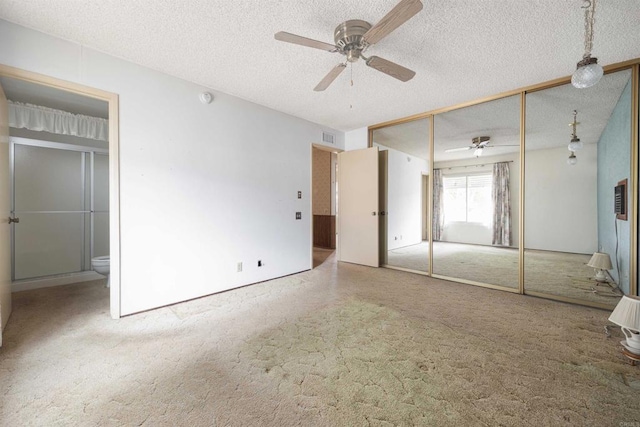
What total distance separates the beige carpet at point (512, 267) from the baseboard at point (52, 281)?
488cm

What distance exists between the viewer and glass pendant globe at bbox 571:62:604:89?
5.22 feet

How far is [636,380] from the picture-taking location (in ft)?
5.21

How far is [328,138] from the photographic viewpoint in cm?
468

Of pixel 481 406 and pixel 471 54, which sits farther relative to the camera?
pixel 471 54

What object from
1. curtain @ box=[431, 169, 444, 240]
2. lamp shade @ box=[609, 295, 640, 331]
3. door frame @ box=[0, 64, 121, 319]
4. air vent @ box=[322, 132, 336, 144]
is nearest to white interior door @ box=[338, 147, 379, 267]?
air vent @ box=[322, 132, 336, 144]

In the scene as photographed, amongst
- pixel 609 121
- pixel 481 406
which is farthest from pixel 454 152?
pixel 481 406

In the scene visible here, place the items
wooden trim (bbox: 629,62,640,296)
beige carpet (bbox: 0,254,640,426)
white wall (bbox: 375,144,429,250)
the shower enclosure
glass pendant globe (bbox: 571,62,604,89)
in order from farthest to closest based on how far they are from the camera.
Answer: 1. white wall (bbox: 375,144,429,250)
2. the shower enclosure
3. wooden trim (bbox: 629,62,640,296)
4. glass pendant globe (bbox: 571,62,604,89)
5. beige carpet (bbox: 0,254,640,426)

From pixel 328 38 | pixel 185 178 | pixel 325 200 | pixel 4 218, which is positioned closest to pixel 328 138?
pixel 325 200

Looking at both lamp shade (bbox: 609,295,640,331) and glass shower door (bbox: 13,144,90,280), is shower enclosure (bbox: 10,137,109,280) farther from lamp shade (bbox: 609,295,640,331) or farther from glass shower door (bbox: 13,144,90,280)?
lamp shade (bbox: 609,295,640,331)

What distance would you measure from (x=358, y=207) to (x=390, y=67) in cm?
279

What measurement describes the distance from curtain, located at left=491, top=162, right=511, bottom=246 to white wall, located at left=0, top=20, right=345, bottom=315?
17.8 feet


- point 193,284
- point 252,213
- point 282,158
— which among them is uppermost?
point 282,158

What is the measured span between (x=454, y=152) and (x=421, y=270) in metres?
3.56

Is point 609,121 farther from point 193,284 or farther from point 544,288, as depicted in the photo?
point 193,284
